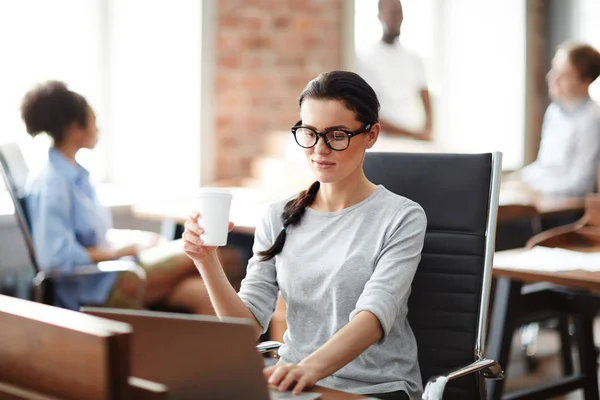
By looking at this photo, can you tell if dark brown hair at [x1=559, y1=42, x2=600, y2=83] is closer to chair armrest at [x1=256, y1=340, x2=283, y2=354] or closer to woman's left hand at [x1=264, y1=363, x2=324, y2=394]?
chair armrest at [x1=256, y1=340, x2=283, y2=354]

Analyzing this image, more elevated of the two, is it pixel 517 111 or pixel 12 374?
pixel 517 111

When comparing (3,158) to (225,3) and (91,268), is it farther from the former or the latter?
(225,3)

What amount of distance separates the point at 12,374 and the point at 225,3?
3.89 meters

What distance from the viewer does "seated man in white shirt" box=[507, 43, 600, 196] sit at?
13.9 ft

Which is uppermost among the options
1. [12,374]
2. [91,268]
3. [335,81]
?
[335,81]

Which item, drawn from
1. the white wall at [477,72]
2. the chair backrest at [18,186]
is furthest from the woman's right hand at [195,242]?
the white wall at [477,72]

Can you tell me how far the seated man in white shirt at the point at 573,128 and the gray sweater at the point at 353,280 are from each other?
2.84 meters

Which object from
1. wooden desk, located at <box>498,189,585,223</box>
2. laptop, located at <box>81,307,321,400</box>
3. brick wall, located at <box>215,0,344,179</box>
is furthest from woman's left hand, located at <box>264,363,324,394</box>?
brick wall, located at <box>215,0,344,179</box>

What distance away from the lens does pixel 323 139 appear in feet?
5.23

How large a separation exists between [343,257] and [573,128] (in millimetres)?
3042

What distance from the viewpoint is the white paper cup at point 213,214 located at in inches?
56.9

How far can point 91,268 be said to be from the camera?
9.34ft

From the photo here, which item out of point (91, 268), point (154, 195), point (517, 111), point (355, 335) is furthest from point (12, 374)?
point (517, 111)

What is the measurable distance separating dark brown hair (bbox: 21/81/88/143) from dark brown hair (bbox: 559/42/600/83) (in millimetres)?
2513
